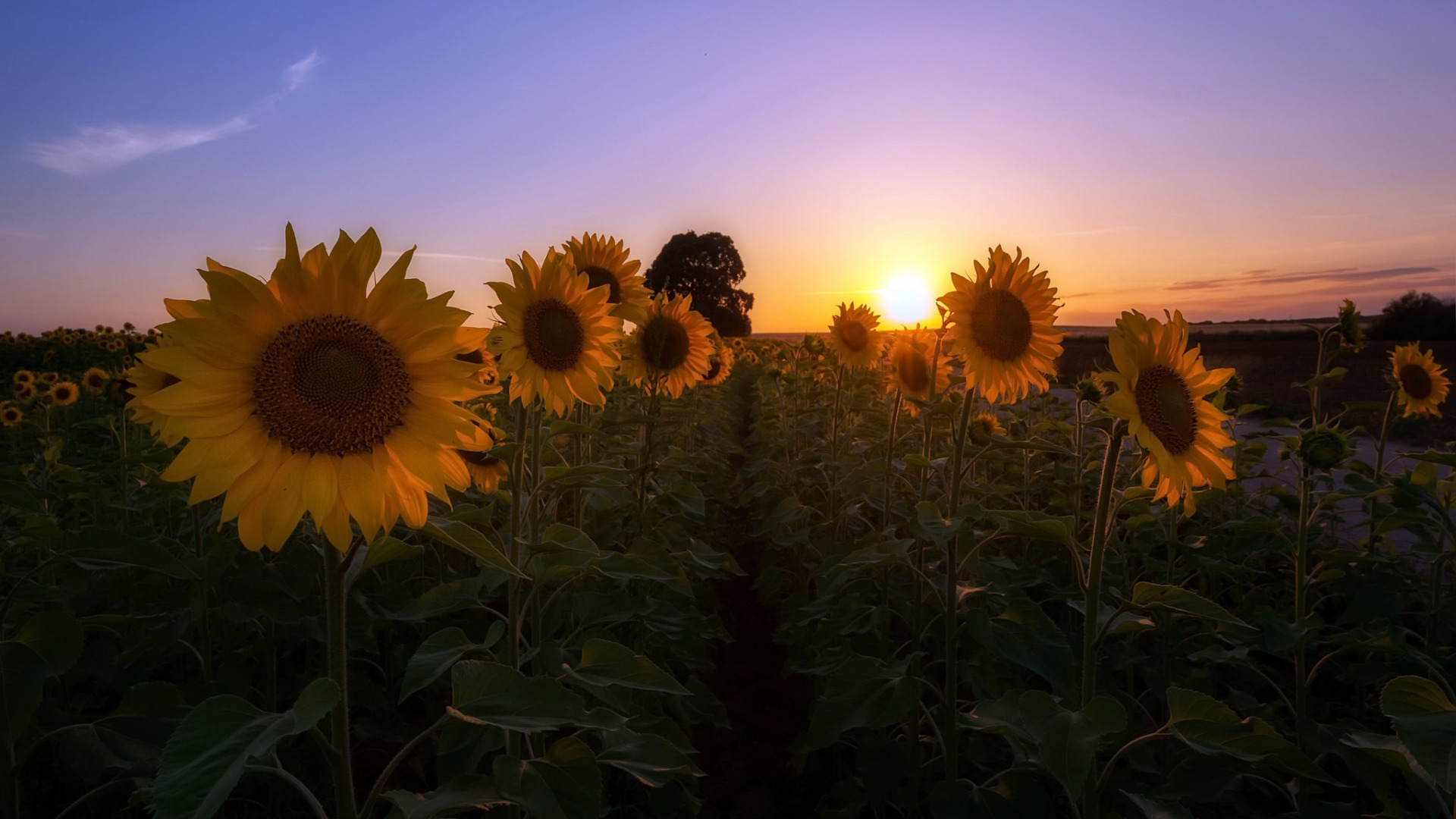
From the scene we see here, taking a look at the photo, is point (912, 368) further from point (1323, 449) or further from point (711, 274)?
point (711, 274)

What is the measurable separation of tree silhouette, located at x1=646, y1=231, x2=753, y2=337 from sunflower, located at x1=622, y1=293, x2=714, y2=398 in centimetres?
3937

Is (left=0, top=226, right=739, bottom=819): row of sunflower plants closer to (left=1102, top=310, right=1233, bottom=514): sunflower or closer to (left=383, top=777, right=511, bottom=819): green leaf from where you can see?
(left=383, top=777, right=511, bottom=819): green leaf

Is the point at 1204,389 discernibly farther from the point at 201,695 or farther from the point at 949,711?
the point at 201,695

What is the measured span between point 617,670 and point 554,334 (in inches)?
46.9

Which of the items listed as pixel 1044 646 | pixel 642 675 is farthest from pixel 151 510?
pixel 1044 646

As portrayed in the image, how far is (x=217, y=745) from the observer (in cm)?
125

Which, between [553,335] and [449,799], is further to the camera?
[553,335]

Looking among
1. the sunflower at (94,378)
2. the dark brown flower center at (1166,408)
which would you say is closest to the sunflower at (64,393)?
the sunflower at (94,378)

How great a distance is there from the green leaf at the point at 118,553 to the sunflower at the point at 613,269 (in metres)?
2.14

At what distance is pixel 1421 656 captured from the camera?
95.0 inches

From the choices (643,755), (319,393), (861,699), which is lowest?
(861,699)

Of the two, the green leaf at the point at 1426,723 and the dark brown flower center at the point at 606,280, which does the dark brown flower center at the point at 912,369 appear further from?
the green leaf at the point at 1426,723

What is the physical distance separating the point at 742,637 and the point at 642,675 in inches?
146

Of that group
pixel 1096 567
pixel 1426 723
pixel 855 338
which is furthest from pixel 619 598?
pixel 855 338
